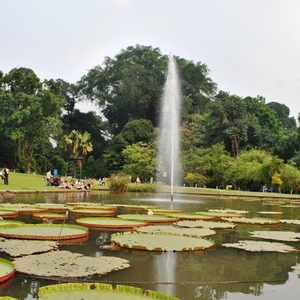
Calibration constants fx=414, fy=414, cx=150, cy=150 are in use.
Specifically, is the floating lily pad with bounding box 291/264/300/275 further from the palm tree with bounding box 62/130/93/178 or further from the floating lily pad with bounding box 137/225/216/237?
the palm tree with bounding box 62/130/93/178

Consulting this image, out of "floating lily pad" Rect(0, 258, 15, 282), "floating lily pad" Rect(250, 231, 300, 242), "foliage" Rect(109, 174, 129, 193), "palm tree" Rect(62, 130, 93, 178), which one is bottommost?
"floating lily pad" Rect(250, 231, 300, 242)

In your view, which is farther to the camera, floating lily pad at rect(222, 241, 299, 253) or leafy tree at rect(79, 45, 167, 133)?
leafy tree at rect(79, 45, 167, 133)

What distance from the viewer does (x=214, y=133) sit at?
168ft

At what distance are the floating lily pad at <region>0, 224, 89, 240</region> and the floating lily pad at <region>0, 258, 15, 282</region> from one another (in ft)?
7.84

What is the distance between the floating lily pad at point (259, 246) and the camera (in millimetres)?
7754

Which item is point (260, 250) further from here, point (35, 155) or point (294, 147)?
Answer: point (35, 155)

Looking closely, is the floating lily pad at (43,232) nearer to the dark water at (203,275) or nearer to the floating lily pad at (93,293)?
the dark water at (203,275)

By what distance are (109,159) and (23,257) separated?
4767cm

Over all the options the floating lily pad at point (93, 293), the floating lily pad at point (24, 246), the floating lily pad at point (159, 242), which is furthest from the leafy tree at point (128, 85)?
the floating lily pad at point (93, 293)

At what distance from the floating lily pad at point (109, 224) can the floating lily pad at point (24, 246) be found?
2767mm

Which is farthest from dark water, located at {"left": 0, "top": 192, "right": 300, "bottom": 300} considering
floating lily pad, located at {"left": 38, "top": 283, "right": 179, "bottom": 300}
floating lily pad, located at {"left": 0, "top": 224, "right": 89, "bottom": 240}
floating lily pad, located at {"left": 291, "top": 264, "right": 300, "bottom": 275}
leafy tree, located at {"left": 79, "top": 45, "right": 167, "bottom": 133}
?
leafy tree, located at {"left": 79, "top": 45, "right": 167, "bottom": 133}

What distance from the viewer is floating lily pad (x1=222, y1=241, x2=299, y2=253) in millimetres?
7754

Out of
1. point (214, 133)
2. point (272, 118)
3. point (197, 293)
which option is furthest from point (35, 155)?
point (197, 293)

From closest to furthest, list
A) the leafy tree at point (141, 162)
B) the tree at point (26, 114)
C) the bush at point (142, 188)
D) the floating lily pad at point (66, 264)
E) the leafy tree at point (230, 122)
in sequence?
the floating lily pad at point (66, 264) → the bush at point (142, 188) → the tree at point (26, 114) → the leafy tree at point (141, 162) → the leafy tree at point (230, 122)
